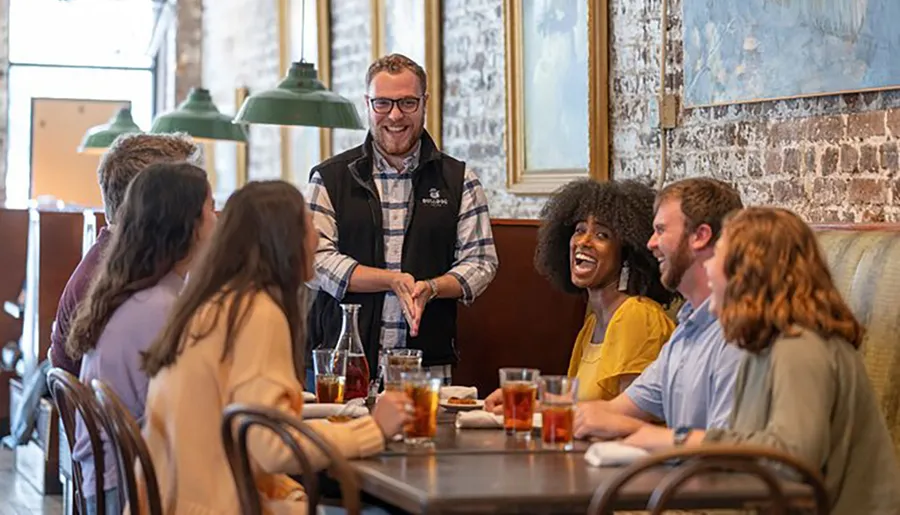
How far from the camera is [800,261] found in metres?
2.89

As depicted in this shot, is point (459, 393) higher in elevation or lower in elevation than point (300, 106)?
lower

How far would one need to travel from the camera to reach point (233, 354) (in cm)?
295

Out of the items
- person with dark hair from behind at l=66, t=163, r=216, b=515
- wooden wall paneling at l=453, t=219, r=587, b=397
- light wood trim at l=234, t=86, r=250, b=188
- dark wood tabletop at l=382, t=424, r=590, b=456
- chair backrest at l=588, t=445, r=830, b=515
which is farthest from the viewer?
light wood trim at l=234, t=86, r=250, b=188

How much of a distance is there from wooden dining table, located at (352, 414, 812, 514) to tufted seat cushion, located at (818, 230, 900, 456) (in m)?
1.18

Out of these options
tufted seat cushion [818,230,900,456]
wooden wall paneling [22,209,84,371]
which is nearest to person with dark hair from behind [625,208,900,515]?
tufted seat cushion [818,230,900,456]

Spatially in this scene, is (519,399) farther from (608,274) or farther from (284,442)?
(608,274)

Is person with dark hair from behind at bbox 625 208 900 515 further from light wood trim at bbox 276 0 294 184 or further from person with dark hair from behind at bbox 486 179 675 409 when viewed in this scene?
light wood trim at bbox 276 0 294 184

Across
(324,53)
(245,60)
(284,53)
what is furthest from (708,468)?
(245,60)

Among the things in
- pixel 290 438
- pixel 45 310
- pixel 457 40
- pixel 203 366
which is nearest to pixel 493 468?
pixel 290 438

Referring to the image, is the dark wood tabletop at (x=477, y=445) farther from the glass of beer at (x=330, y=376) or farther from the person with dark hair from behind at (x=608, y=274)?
the person with dark hair from behind at (x=608, y=274)

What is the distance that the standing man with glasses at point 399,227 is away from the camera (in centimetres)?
468

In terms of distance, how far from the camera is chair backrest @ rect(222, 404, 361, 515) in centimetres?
257

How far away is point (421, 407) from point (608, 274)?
136 centimetres

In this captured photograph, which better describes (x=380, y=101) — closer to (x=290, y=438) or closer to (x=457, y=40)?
(x=290, y=438)
